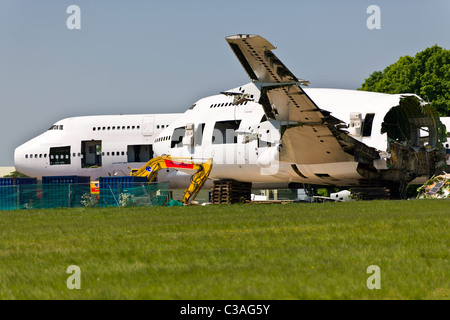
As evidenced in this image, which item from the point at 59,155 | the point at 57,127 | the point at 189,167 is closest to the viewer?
the point at 189,167

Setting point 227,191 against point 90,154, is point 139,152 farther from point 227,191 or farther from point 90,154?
point 227,191

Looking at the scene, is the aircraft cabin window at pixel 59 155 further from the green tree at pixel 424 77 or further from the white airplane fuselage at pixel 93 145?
the green tree at pixel 424 77

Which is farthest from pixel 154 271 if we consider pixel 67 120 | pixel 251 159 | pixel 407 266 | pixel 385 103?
pixel 67 120

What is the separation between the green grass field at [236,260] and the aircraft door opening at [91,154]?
1792 inches

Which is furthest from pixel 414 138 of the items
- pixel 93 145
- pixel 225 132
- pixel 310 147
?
pixel 93 145

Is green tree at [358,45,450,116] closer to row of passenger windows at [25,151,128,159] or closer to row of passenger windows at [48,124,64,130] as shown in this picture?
row of passenger windows at [25,151,128,159]

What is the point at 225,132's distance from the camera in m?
42.2

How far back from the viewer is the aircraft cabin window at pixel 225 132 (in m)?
41.9

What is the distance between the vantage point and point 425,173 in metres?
39.8

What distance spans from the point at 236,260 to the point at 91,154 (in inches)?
2225

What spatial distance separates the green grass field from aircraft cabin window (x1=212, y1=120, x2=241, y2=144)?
901 inches

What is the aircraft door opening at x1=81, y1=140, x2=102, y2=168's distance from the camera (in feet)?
211

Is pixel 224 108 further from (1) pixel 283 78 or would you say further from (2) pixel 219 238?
(2) pixel 219 238

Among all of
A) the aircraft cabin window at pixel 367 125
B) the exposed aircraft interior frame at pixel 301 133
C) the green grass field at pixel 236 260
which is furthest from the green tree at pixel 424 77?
the green grass field at pixel 236 260
